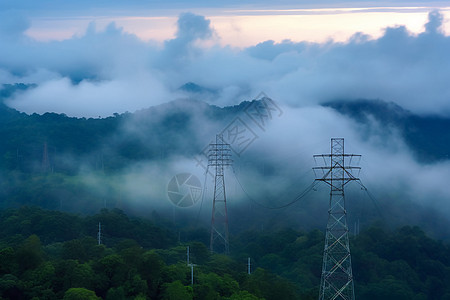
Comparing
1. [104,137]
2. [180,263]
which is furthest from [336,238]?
[104,137]

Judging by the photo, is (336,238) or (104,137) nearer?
(336,238)

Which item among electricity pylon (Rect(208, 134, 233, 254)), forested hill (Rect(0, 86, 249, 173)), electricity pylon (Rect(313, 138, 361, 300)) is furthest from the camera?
forested hill (Rect(0, 86, 249, 173))

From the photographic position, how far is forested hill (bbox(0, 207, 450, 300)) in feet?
116

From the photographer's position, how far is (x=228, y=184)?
90938 millimetres

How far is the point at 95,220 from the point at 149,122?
226ft

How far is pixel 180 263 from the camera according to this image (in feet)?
143

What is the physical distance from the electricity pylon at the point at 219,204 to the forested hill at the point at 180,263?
149cm

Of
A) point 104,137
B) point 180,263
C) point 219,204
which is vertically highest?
point 104,137

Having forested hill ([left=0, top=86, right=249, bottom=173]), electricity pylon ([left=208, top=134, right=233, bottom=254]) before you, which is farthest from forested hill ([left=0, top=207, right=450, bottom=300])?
forested hill ([left=0, top=86, right=249, bottom=173])

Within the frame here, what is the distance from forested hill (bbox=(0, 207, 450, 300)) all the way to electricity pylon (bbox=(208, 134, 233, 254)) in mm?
1492

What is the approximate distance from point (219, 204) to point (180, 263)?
43870 mm

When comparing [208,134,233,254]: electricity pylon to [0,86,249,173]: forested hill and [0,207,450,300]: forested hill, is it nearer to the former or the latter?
[0,207,450,300]: forested hill

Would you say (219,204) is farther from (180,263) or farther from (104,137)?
(180,263)

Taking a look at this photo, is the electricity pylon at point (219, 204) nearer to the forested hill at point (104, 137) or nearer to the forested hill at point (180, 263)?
the forested hill at point (180, 263)
